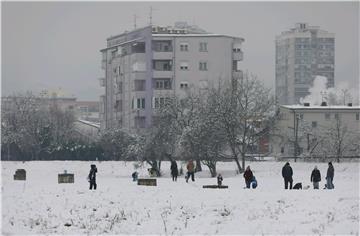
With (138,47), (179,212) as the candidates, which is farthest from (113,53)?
(179,212)

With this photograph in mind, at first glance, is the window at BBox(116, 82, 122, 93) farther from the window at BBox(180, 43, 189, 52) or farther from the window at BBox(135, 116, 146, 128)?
the window at BBox(180, 43, 189, 52)

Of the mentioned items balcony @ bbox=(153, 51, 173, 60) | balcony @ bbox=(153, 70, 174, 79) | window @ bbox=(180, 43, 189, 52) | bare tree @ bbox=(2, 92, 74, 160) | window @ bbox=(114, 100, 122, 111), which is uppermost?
window @ bbox=(180, 43, 189, 52)

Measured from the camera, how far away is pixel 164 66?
11269cm

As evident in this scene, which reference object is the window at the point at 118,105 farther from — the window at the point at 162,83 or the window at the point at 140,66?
the window at the point at 140,66

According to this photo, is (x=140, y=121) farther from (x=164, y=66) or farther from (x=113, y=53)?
(x=113, y=53)

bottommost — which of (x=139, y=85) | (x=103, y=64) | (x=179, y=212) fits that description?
(x=179, y=212)

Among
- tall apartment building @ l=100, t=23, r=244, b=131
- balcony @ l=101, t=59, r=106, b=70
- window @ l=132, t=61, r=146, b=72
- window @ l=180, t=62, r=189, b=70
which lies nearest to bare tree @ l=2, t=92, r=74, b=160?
tall apartment building @ l=100, t=23, r=244, b=131

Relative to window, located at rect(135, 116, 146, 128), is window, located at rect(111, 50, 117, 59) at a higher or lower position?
higher

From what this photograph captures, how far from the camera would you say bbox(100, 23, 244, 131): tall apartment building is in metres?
111


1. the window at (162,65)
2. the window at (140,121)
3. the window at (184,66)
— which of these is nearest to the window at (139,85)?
the window at (162,65)

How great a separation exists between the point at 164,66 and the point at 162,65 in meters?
0.31

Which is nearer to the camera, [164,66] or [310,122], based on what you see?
[310,122]

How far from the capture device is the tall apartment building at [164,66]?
11144 centimetres

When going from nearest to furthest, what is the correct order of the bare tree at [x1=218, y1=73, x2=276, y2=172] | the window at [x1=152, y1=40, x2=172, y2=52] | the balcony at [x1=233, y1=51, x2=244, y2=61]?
the bare tree at [x1=218, y1=73, x2=276, y2=172], the window at [x1=152, y1=40, x2=172, y2=52], the balcony at [x1=233, y1=51, x2=244, y2=61]
